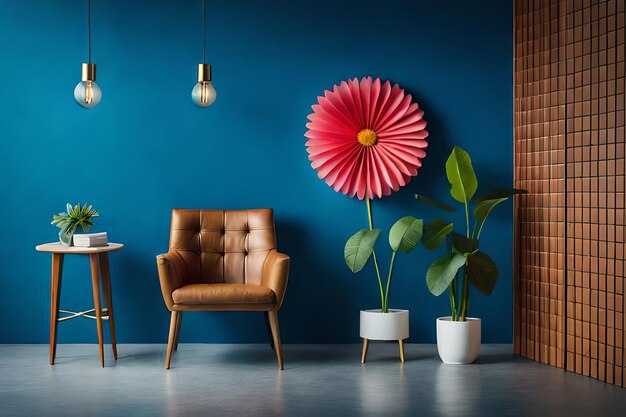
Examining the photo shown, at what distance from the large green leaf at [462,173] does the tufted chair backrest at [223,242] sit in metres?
1.17

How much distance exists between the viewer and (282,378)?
413 cm

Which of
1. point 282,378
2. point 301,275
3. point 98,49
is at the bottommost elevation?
point 282,378

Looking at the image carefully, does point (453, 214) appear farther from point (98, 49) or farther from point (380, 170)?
point (98, 49)

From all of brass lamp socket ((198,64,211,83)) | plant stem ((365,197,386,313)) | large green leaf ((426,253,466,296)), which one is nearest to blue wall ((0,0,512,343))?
plant stem ((365,197,386,313))

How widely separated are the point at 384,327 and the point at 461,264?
0.62 metres

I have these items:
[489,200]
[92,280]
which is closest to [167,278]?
[92,280]

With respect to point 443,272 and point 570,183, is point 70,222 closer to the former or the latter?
point 443,272

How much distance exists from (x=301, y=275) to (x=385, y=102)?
127 cm

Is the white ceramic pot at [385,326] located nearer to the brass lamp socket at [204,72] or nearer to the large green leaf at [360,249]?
the large green leaf at [360,249]

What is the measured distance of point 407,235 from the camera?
4.50m

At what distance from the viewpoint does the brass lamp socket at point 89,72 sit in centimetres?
458

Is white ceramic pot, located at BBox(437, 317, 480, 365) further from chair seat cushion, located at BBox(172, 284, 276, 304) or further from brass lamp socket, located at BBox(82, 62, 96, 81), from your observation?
brass lamp socket, located at BBox(82, 62, 96, 81)

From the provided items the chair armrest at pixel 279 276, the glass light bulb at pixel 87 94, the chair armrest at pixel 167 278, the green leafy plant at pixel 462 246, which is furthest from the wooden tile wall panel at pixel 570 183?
the glass light bulb at pixel 87 94

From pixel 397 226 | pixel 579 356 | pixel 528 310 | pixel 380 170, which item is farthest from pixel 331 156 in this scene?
pixel 579 356
